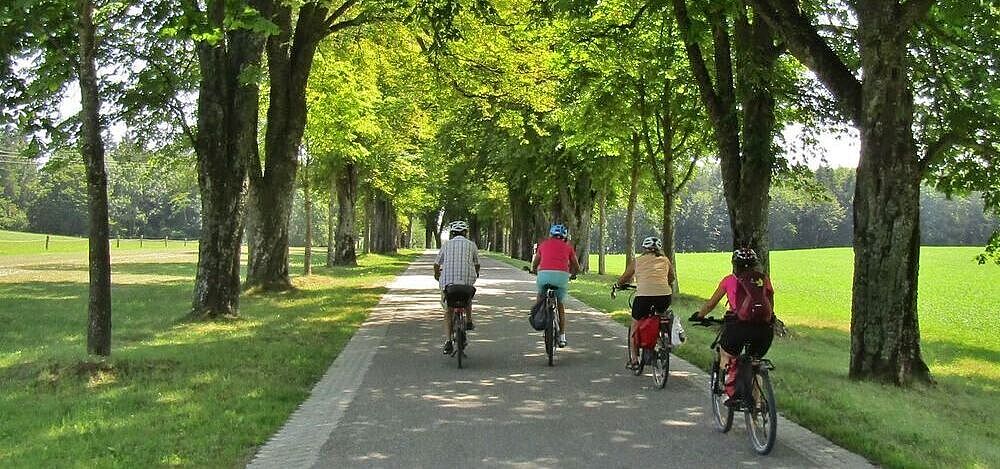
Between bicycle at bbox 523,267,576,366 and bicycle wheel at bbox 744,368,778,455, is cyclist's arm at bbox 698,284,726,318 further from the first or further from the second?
bicycle at bbox 523,267,576,366

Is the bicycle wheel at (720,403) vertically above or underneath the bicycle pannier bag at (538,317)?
underneath

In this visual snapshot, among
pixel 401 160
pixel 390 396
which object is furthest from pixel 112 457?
pixel 401 160

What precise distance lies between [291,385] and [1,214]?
367ft

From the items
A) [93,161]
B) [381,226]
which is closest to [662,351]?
[93,161]

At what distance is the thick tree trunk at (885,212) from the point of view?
32.9ft

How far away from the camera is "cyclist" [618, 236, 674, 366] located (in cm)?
968

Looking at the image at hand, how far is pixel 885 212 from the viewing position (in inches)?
398

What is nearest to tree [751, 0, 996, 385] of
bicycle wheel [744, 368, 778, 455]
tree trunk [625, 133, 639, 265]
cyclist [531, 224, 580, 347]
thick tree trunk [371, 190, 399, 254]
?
cyclist [531, 224, 580, 347]

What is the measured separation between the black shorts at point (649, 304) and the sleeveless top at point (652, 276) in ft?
0.16

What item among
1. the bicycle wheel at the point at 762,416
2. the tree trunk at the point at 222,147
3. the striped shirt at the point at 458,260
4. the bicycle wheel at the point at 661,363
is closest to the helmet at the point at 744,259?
the bicycle wheel at the point at 762,416

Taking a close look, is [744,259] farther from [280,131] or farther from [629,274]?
[280,131]

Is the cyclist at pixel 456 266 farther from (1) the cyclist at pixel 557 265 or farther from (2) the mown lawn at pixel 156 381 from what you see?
(2) the mown lawn at pixel 156 381

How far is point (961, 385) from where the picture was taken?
1199cm

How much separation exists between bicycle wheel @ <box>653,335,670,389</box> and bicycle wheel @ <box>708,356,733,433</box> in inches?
68.3
